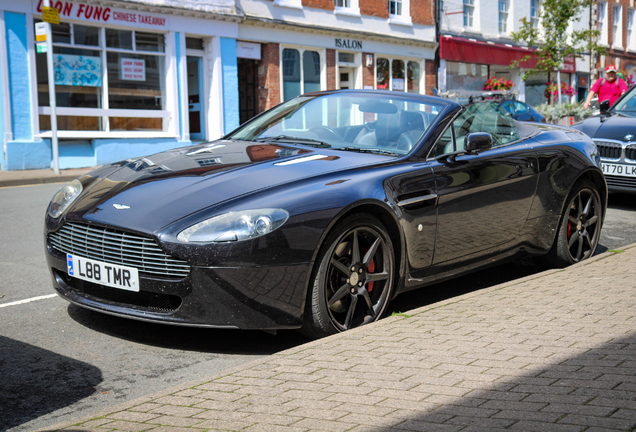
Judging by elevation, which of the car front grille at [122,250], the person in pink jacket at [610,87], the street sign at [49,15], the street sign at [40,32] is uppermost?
the street sign at [49,15]

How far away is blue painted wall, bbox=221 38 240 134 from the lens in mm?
20516

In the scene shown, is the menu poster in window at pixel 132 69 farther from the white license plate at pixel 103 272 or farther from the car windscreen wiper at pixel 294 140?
the white license plate at pixel 103 272

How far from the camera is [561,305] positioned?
14.6 feet

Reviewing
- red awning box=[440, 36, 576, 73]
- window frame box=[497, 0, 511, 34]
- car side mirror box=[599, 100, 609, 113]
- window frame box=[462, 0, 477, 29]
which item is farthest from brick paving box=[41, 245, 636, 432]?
window frame box=[497, 0, 511, 34]

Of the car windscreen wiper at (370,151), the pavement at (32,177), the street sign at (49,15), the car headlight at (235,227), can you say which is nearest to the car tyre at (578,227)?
the car windscreen wiper at (370,151)

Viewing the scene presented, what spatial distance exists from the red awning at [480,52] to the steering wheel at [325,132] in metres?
23.6

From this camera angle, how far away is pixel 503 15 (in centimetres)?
3091

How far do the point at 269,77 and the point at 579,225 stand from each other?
1669cm

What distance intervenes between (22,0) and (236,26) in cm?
639

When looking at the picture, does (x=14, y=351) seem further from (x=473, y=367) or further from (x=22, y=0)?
(x=22, y=0)

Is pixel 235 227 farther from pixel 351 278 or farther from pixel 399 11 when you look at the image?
pixel 399 11

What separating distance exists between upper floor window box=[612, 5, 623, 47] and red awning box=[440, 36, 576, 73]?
1111 cm

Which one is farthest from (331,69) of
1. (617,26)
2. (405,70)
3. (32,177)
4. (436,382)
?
(617,26)

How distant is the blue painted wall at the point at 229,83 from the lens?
20516 mm
